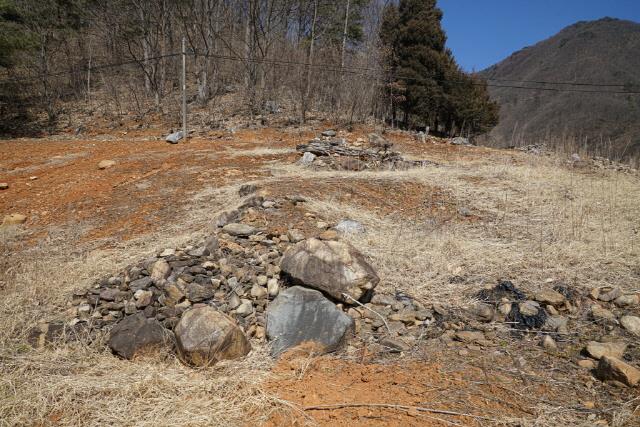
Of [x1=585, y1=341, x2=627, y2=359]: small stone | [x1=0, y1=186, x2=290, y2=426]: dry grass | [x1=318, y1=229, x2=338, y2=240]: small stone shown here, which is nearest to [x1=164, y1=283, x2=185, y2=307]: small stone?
[x1=0, y1=186, x2=290, y2=426]: dry grass

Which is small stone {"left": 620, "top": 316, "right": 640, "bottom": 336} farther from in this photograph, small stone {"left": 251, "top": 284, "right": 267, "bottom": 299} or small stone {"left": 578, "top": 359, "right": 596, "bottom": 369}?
small stone {"left": 251, "top": 284, "right": 267, "bottom": 299}

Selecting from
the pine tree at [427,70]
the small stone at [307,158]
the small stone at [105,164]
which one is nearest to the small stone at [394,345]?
the small stone at [307,158]

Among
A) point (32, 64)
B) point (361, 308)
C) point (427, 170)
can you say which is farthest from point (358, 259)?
point (32, 64)

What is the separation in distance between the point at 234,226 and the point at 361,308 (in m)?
1.62

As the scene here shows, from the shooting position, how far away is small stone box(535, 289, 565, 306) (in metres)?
2.81

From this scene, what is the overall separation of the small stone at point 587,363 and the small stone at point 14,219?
19.3 feet

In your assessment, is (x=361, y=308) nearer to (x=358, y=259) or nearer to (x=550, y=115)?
(x=358, y=259)

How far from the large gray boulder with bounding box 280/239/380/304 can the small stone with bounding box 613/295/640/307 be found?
1804 mm

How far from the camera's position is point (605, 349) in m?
2.23

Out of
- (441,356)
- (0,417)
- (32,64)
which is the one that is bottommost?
(0,417)

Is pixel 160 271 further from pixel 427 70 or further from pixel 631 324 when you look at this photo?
pixel 427 70

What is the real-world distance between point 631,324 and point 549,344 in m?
0.66

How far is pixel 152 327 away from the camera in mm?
2422

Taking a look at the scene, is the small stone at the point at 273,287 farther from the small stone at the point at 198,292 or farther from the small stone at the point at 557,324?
the small stone at the point at 557,324
